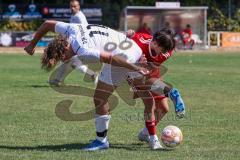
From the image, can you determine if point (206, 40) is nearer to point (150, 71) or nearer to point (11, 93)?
point (11, 93)

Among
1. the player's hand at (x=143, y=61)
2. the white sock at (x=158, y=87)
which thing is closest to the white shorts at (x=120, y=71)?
→ the player's hand at (x=143, y=61)

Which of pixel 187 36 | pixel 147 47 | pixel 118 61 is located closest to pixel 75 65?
pixel 147 47

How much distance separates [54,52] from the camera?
304 inches

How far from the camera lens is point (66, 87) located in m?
16.0

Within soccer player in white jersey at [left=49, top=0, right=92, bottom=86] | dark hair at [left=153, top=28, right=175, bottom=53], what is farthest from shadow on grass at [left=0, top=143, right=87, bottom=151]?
soccer player in white jersey at [left=49, top=0, right=92, bottom=86]

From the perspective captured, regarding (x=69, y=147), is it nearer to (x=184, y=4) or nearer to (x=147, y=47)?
(x=147, y=47)

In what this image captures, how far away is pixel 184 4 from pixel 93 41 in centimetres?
4235

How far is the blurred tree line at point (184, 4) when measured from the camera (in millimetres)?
43750

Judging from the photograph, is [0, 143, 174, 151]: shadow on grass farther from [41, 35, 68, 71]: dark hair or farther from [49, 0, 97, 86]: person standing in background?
[49, 0, 97, 86]: person standing in background

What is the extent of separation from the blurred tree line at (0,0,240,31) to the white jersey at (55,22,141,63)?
35.7m

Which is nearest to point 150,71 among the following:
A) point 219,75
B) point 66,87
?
point 66,87

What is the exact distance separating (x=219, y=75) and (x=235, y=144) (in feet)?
40.6

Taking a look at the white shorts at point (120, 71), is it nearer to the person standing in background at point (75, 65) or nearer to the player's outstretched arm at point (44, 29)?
the player's outstretched arm at point (44, 29)

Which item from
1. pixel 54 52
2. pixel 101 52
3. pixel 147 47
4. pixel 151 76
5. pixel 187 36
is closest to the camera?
pixel 101 52
